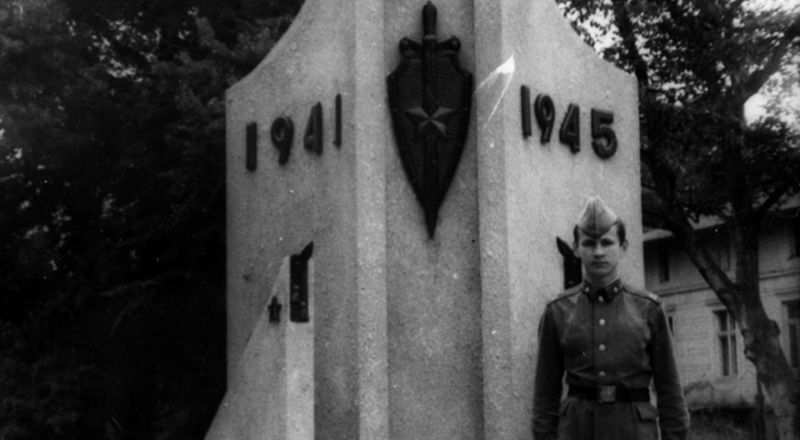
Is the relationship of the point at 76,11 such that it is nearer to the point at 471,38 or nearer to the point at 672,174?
the point at 471,38

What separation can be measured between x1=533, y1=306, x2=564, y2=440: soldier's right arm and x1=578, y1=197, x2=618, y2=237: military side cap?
502 mm

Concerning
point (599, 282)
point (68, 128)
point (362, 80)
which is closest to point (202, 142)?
point (68, 128)

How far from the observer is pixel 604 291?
663 centimetres

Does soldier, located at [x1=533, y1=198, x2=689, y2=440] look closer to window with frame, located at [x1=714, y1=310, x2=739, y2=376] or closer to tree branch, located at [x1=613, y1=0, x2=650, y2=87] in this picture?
tree branch, located at [x1=613, y1=0, x2=650, y2=87]

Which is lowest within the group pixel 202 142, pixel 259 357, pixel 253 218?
pixel 259 357

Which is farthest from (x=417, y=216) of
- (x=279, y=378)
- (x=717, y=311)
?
(x=717, y=311)

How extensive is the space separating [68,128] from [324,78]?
391 cm

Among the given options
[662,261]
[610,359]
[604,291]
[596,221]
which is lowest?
[610,359]

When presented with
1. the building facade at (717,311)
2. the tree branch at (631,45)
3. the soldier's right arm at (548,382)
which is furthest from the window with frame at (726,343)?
the soldier's right arm at (548,382)

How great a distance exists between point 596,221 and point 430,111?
2295 millimetres

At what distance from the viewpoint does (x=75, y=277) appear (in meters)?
11.8

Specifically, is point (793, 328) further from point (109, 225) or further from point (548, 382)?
point (548, 382)

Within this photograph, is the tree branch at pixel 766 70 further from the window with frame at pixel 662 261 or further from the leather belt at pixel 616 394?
the window with frame at pixel 662 261

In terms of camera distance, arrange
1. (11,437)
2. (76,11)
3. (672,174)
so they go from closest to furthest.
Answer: (11,437) < (76,11) < (672,174)
